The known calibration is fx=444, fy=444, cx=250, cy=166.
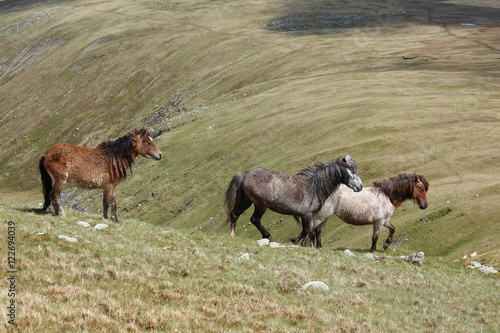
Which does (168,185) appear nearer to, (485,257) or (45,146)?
(485,257)

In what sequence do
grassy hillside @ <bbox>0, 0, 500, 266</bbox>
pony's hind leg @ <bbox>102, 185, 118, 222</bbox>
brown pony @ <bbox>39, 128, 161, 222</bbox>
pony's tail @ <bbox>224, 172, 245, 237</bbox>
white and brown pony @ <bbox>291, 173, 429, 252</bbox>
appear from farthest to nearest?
grassy hillside @ <bbox>0, 0, 500, 266</bbox>, white and brown pony @ <bbox>291, 173, 429, 252</bbox>, pony's tail @ <bbox>224, 172, 245, 237</bbox>, pony's hind leg @ <bbox>102, 185, 118, 222</bbox>, brown pony @ <bbox>39, 128, 161, 222</bbox>

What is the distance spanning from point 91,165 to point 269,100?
1842 inches

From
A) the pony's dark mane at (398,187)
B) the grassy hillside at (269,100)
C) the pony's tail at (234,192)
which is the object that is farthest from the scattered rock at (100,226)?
the pony's dark mane at (398,187)

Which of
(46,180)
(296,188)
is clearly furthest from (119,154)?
(296,188)

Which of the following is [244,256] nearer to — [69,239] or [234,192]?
[69,239]

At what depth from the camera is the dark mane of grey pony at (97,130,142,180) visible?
62.0 feet

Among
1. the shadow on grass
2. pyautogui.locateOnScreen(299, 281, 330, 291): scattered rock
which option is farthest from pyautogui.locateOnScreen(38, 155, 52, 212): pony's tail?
the shadow on grass

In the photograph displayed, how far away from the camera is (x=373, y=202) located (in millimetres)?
21188

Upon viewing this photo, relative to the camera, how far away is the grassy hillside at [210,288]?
8852mm

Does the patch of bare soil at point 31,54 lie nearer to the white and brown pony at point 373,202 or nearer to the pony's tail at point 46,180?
the pony's tail at point 46,180

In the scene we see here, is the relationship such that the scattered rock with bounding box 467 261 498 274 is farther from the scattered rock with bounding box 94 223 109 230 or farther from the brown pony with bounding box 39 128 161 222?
the scattered rock with bounding box 94 223 109 230

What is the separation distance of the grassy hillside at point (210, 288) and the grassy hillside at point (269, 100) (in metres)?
9.24

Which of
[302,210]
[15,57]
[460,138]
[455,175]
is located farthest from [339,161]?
[15,57]

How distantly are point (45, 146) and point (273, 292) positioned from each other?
10038 cm
